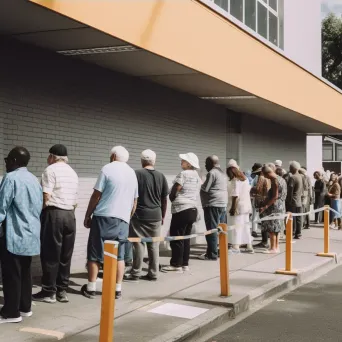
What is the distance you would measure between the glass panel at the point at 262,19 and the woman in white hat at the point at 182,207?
26.6ft

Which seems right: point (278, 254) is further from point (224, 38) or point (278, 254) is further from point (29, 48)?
point (29, 48)

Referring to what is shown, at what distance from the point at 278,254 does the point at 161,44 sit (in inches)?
194

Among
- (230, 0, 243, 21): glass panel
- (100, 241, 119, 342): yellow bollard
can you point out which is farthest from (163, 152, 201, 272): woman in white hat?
(230, 0, 243, 21): glass panel

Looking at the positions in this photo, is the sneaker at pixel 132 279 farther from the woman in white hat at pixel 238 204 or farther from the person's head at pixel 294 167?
the person's head at pixel 294 167

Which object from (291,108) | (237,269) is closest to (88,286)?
(237,269)

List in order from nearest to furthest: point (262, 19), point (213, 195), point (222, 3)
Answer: point (213, 195) → point (222, 3) → point (262, 19)

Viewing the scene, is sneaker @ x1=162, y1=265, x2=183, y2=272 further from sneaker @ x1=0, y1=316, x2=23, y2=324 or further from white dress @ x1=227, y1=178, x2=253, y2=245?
sneaker @ x1=0, y1=316, x2=23, y2=324

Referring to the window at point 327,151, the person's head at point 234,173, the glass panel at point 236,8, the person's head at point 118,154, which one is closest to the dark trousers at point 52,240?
the person's head at point 118,154

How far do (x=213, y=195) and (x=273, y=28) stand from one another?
8.45 m

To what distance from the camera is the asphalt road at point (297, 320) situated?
5918 millimetres

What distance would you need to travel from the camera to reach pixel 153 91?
36.7 ft

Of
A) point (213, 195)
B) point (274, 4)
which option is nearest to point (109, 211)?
point (213, 195)

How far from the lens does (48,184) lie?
661cm

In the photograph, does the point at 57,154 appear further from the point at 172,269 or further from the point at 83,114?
the point at 172,269
